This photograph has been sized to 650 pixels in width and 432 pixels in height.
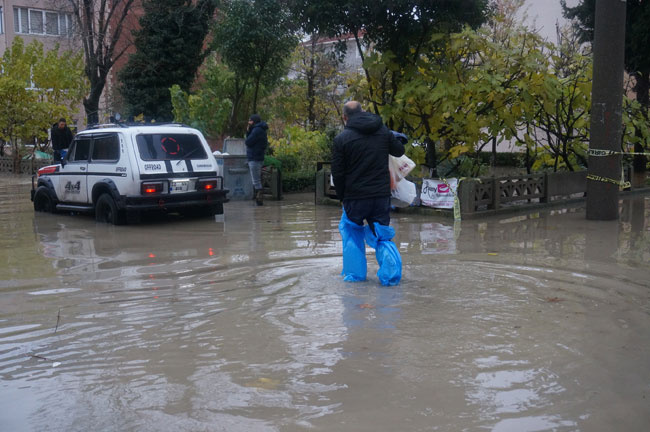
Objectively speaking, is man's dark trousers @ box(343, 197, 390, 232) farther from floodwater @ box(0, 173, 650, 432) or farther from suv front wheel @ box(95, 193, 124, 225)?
suv front wheel @ box(95, 193, 124, 225)

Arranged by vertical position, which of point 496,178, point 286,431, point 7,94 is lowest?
point 286,431

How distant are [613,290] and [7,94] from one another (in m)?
24.6

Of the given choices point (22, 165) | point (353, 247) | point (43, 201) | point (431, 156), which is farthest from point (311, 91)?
point (353, 247)

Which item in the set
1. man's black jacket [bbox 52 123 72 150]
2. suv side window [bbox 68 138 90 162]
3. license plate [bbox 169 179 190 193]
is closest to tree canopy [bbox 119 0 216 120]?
man's black jacket [bbox 52 123 72 150]

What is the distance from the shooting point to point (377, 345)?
17.7 ft

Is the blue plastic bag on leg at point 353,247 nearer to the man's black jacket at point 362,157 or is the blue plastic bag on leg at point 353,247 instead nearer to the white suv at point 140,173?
the man's black jacket at point 362,157

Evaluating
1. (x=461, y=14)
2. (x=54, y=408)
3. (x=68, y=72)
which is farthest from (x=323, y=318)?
(x=68, y=72)

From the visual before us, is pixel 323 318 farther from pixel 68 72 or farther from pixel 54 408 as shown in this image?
pixel 68 72

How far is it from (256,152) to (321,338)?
33.2 ft

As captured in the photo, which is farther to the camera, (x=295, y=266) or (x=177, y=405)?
(x=295, y=266)

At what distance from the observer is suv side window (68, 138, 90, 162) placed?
520 inches

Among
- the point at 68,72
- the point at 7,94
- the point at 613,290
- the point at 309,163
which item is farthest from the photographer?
the point at 68,72

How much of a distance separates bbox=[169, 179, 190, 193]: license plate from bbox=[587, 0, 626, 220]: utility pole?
6.81m

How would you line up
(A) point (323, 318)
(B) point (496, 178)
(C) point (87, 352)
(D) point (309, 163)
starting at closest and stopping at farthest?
(C) point (87, 352)
(A) point (323, 318)
(B) point (496, 178)
(D) point (309, 163)
